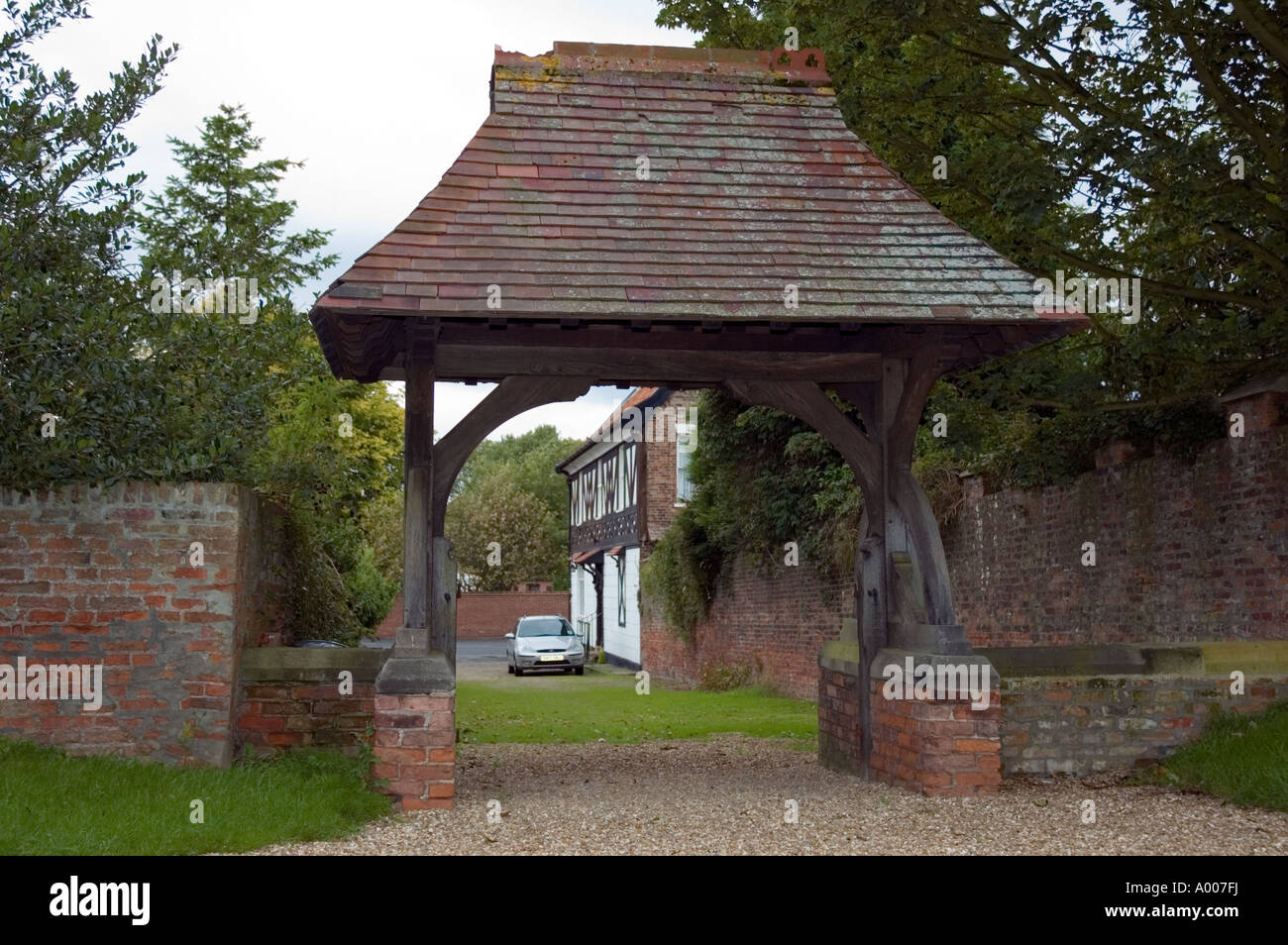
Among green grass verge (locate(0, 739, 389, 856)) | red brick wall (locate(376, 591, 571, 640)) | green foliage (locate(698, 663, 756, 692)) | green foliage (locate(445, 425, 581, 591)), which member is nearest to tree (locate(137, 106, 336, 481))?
green grass verge (locate(0, 739, 389, 856))

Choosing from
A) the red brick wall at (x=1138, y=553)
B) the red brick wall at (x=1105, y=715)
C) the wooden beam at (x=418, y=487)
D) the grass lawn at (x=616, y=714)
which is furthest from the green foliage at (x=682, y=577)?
the wooden beam at (x=418, y=487)

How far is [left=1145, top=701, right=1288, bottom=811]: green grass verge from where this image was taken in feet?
24.5

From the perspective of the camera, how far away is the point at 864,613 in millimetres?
8875

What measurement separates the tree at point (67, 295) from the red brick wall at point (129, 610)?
0.25 m

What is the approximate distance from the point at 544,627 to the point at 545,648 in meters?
1.02

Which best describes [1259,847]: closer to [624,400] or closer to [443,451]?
[443,451]

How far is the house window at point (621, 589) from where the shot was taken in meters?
34.8

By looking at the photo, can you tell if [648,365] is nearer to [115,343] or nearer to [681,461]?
[115,343]

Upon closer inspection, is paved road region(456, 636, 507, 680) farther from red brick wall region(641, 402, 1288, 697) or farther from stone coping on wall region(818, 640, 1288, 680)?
stone coping on wall region(818, 640, 1288, 680)

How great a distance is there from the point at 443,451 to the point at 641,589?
22.5 metres

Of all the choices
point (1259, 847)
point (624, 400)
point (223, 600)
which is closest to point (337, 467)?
point (223, 600)

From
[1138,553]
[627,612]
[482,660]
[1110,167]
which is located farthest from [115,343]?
[482,660]

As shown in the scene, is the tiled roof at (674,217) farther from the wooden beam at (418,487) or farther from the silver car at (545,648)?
the silver car at (545,648)

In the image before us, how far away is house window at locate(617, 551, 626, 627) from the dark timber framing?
84.8ft
